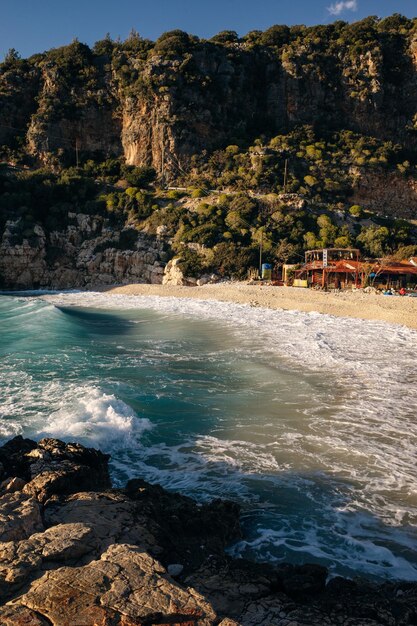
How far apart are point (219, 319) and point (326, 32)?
196ft

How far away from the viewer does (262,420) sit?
9.36 metres

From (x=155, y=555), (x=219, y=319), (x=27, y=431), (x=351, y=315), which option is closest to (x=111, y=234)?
(x=219, y=319)

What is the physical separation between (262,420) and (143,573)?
19.5 feet

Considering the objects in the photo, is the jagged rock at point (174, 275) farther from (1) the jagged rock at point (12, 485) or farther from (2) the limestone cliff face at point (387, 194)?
(1) the jagged rock at point (12, 485)

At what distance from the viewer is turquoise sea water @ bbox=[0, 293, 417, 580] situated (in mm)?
5898

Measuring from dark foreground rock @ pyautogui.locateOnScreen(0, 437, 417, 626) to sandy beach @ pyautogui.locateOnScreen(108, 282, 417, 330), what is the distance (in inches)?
700

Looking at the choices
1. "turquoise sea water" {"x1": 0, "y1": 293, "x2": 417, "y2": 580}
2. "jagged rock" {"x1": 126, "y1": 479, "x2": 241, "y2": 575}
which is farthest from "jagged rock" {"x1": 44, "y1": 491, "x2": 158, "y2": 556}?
"turquoise sea water" {"x1": 0, "y1": 293, "x2": 417, "y2": 580}

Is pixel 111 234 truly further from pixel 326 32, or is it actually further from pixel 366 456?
pixel 326 32

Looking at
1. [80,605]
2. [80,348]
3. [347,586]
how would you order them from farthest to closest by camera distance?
[80,348] → [347,586] → [80,605]

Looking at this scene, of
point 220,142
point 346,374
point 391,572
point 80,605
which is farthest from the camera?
point 220,142

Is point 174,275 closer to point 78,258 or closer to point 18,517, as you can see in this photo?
point 78,258

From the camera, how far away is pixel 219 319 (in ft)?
76.8

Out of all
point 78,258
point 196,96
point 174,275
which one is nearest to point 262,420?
point 174,275

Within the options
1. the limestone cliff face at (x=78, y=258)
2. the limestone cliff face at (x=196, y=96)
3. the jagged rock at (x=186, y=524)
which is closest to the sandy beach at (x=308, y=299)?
the limestone cliff face at (x=78, y=258)
